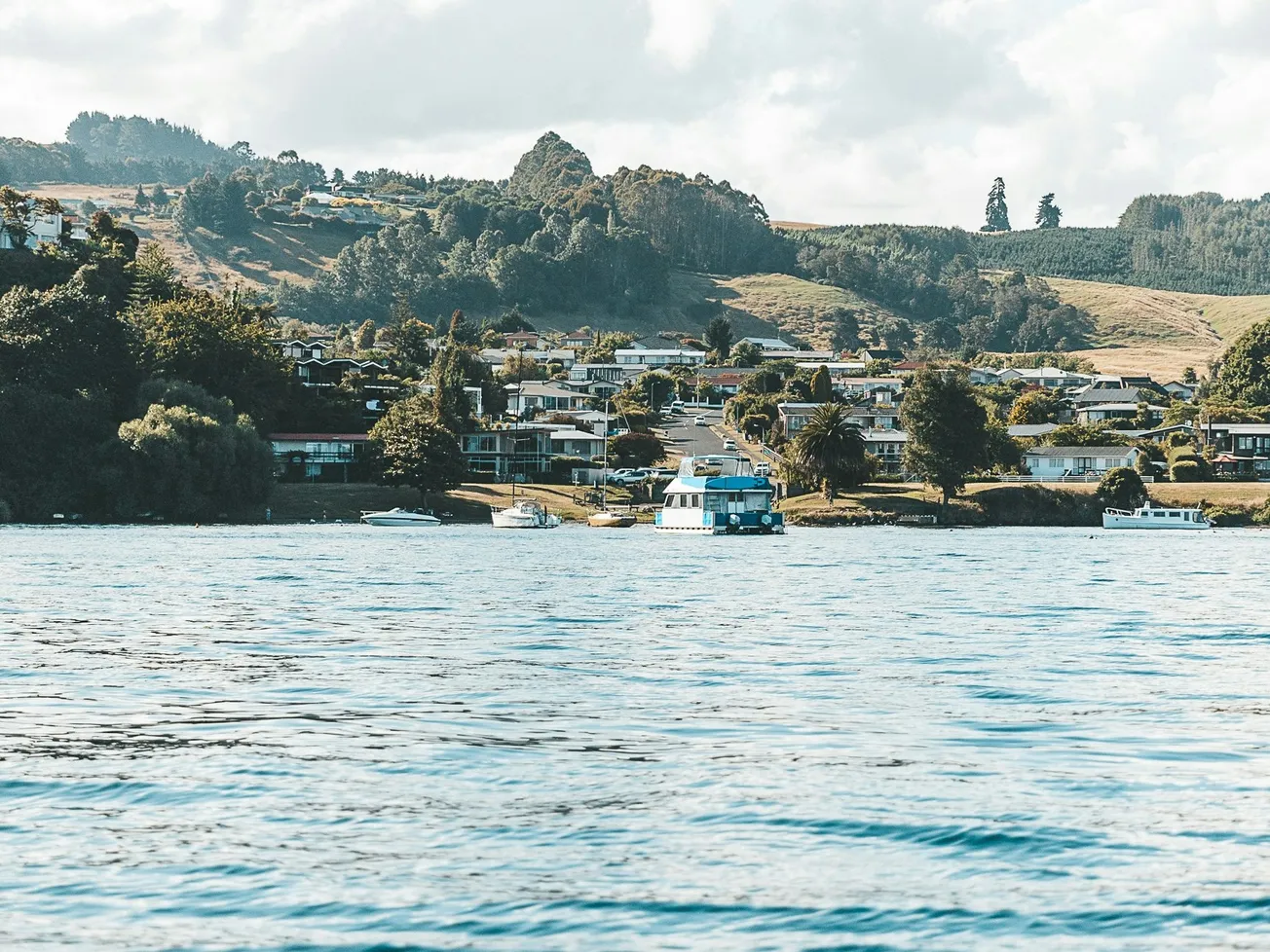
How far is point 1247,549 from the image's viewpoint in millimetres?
88250

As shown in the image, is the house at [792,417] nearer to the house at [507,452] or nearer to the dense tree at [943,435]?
the house at [507,452]

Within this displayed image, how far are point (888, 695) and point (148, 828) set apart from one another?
13131 millimetres

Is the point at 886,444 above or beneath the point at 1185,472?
above

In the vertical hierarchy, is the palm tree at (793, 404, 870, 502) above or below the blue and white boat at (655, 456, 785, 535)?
above

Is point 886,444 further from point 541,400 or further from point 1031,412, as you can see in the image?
point 541,400

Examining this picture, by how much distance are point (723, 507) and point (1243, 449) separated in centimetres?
6689

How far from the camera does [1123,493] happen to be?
5236 inches

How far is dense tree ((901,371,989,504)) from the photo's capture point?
131500mm

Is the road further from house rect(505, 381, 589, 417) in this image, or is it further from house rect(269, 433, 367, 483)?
house rect(269, 433, 367, 483)

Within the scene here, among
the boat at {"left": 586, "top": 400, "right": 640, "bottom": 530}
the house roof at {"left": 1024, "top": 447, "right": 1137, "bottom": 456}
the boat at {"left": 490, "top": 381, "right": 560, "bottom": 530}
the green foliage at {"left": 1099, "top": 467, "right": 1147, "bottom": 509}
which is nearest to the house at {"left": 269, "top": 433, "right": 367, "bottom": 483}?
the boat at {"left": 586, "top": 400, "right": 640, "bottom": 530}

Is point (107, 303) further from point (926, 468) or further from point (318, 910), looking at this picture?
point (318, 910)

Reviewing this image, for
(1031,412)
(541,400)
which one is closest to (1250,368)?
(1031,412)

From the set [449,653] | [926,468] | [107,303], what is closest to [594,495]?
[926,468]

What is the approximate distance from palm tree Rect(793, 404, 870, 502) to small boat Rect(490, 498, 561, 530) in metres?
22.5
